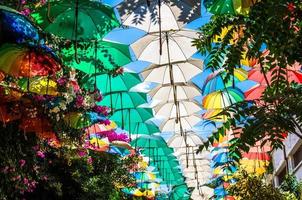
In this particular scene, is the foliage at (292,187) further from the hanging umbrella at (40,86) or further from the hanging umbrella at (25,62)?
the hanging umbrella at (25,62)

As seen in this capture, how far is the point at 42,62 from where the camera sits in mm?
8281

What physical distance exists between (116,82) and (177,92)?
2.91 metres

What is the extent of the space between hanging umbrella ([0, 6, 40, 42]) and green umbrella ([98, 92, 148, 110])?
6142 millimetres

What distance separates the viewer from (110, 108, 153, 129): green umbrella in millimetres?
15491

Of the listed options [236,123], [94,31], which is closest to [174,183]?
[94,31]

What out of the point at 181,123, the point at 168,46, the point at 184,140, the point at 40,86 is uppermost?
the point at 168,46

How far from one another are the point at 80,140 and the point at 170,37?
11.5 feet

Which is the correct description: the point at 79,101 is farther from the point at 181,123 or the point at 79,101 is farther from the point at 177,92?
the point at 181,123

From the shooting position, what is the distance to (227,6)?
7.12 metres

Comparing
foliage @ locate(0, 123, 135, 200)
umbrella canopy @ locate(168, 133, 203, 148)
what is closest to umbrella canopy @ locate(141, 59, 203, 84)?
foliage @ locate(0, 123, 135, 200)

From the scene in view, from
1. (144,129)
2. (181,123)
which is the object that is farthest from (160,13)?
(181,123)

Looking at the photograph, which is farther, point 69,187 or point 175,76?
point 69,187

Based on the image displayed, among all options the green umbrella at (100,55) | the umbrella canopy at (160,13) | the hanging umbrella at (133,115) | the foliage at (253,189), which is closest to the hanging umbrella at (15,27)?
the umbrella canopy at (160,13)

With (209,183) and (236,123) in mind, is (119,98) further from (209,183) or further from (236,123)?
(209,183)
